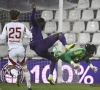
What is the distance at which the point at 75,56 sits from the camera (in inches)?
290

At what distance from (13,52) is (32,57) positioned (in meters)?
4.60

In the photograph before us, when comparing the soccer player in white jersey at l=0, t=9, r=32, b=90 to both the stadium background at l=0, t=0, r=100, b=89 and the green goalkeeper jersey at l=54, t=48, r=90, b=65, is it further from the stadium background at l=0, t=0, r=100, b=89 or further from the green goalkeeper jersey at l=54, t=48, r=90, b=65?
the stadium background at l=0, t=0, r=100, b=89

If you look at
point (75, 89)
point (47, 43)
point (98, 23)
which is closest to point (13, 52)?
point (47, 43)

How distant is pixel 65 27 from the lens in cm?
1217

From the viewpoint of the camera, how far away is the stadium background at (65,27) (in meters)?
10.8

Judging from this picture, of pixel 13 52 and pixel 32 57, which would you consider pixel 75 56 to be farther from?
pixel 32 57

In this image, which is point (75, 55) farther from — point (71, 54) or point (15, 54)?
point (15, 54)


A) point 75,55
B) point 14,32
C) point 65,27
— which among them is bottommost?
point 75,55

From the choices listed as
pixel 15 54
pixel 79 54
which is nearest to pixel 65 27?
pixel 79 54

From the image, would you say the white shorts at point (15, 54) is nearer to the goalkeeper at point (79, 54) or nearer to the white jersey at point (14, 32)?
the white jersey at point (14, 32)

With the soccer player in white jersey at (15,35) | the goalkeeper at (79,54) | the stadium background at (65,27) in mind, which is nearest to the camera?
the soccer player in white jersey at (15,35)

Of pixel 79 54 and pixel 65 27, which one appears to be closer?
pixel 79 54

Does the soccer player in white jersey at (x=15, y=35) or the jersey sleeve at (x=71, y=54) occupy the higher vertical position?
the soccer player in white jersey at (x=15, y=35)

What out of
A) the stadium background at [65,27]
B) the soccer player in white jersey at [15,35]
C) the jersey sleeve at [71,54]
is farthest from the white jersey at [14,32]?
the stadium background at [65,27]
